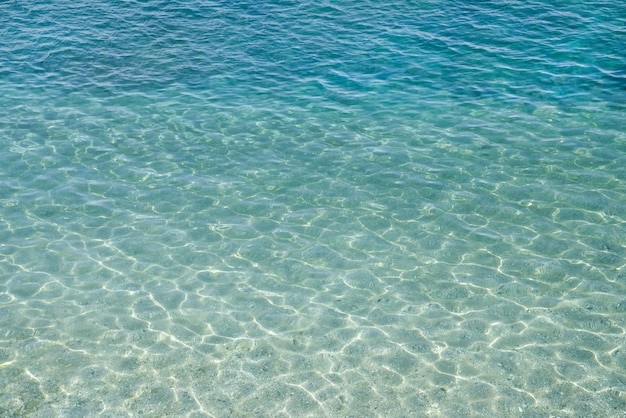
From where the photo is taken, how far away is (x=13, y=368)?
56.2 feet

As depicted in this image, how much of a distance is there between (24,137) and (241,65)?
37.8 feet

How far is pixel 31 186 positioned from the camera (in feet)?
83.2

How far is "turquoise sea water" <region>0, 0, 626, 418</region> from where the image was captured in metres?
16.9

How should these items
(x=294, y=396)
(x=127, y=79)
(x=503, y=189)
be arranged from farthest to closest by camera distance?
1. (x=127, y=79)
2. (x=503, y=189)
3. (x=294, y=396)

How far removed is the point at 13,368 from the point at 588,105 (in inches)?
992

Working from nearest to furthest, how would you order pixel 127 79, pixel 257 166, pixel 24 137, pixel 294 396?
1. pixel 294 396
2. pixel 257 166
3. pixel 24 137
4. pixel 127 79

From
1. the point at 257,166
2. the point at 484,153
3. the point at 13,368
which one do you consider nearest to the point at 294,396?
the point at 13,368

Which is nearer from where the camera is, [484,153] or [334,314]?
[334,314]

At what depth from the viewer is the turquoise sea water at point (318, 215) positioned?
55.3 feet

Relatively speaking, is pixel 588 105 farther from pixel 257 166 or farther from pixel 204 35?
pixel 204 35

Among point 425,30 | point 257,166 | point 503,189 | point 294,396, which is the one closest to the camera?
point 294,396

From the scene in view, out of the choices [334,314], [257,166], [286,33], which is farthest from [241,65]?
[334,314]

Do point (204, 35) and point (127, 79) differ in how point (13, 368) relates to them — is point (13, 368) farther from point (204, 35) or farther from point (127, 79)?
point (204, 35)

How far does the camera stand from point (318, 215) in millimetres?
23453
